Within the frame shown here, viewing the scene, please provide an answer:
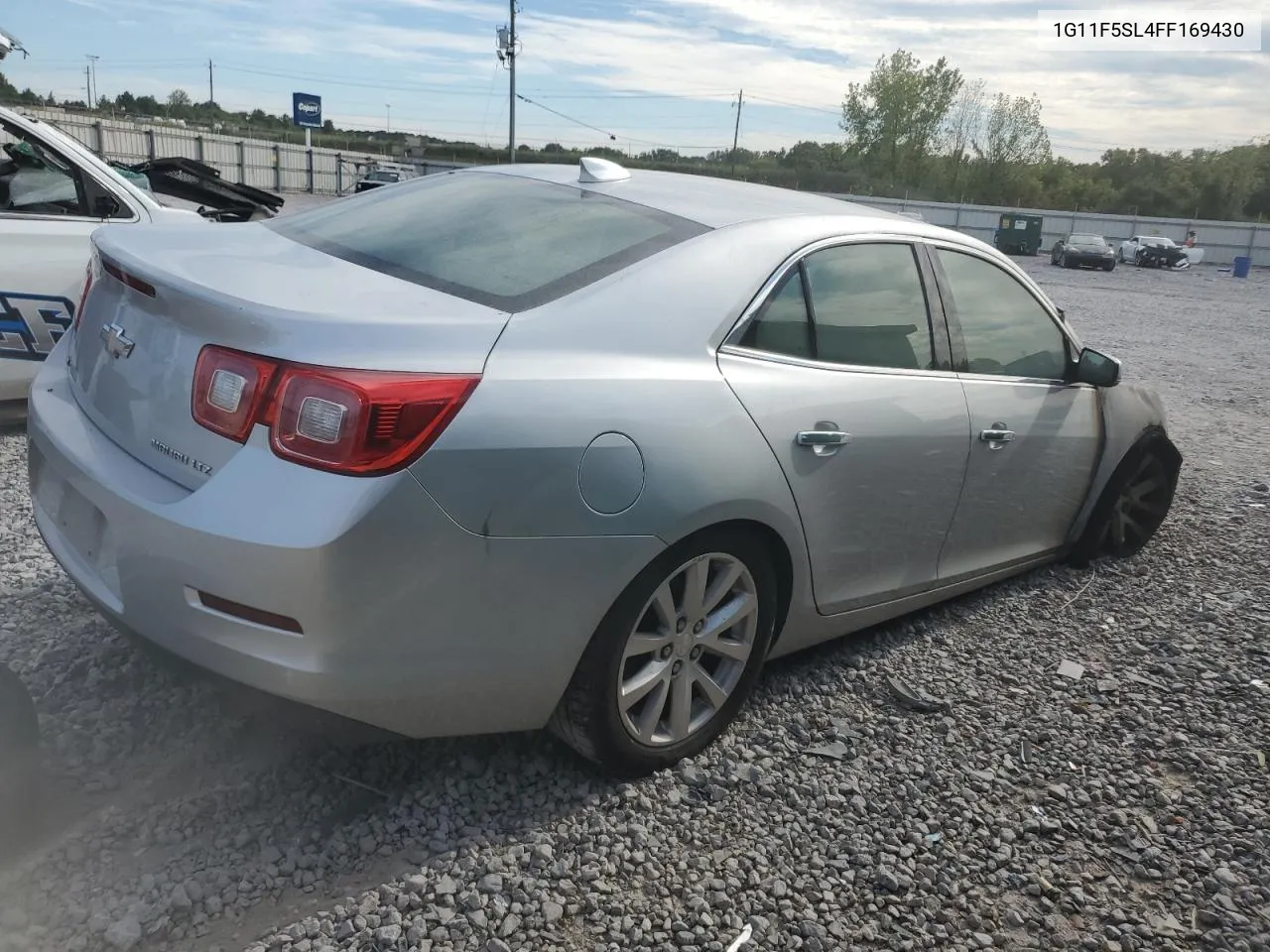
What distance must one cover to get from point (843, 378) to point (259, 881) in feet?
6.67

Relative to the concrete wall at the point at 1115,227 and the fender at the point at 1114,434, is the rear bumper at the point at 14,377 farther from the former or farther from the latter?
the concrete wall at the point at 1115,227

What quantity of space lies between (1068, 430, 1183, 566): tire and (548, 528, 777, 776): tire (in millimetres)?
2293

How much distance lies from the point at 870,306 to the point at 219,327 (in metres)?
1.95

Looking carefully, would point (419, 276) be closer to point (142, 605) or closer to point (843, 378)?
point (142, 605)

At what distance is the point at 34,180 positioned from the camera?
17.7ft

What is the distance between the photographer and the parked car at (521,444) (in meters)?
2.14

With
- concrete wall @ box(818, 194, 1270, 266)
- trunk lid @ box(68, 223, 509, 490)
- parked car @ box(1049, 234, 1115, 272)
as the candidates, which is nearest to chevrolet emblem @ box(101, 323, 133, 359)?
trunk lid @ box(68, 223, 509, 490)

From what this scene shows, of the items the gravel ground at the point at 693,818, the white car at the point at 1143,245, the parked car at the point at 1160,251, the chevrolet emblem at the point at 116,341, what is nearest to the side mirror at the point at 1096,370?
the gravel ground at the point at 693,818

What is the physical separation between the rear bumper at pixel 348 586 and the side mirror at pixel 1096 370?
A: 2552mm

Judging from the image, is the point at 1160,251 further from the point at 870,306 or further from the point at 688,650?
the point at 688,650

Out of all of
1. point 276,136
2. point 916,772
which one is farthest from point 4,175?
point 276,136

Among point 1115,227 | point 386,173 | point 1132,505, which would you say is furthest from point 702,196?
point 1115,227

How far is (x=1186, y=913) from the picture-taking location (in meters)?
2.57

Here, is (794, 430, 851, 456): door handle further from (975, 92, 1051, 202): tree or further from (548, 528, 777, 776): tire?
(975, 92, 1051, 202): tree
